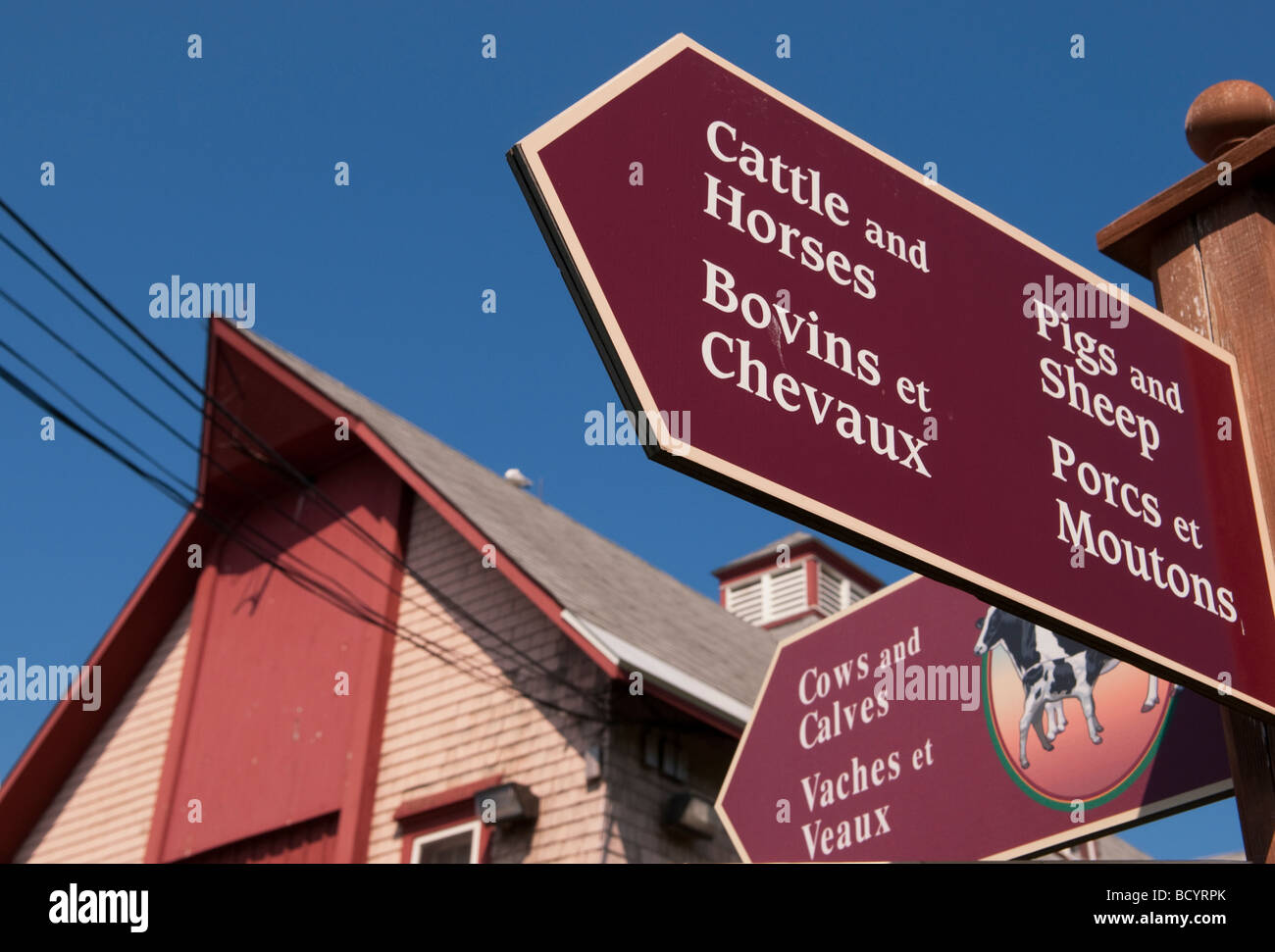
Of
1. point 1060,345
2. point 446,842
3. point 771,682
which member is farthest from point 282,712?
point 1060,345

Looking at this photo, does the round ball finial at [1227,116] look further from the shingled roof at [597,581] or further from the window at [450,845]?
the window at [450,845]

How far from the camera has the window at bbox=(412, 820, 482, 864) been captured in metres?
10.4

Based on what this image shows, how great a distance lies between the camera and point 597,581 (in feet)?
41.5

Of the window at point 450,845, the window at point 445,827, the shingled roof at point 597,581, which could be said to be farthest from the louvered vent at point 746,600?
the window at point 450,845

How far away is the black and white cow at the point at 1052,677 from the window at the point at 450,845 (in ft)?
22.0

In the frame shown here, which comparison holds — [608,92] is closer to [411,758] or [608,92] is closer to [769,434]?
[769,434]

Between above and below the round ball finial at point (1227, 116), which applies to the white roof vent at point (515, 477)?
above

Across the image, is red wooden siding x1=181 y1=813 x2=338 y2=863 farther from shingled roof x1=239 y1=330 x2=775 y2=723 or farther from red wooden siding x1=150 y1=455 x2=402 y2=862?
shingled roof x1=239 y1=330 x2=775 y2=723

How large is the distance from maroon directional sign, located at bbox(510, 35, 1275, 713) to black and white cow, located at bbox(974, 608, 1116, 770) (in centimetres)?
94

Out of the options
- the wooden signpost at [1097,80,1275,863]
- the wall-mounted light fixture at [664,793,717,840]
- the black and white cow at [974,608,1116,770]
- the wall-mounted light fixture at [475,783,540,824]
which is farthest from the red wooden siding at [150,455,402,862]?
the wooden signpost at [1097,80,1275,863]

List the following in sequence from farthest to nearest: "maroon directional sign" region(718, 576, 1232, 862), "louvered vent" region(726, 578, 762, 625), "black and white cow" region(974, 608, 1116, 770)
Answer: "louvered vent" region(726, 578, 762, 625) → "black and white cow" region(974, 608, 1116, 770) → "maroon directional sign" region(718, 576, 1232, 862)

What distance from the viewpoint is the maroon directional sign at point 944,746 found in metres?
3.93

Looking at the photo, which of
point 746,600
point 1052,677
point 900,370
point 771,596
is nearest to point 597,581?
point 1052,677
